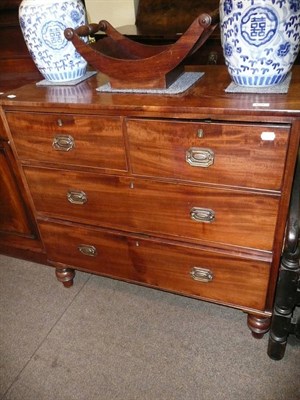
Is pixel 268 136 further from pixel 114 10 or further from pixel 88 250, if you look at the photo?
pixel 114 10

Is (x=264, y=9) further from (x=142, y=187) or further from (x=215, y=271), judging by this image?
(x=215, y=271)

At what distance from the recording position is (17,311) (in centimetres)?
144

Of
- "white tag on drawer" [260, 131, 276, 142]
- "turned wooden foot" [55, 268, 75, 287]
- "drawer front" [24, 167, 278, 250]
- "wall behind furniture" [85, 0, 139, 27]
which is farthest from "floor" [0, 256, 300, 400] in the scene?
"wall behind furniture" [85, 0, 139, 27]

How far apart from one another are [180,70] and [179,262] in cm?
64

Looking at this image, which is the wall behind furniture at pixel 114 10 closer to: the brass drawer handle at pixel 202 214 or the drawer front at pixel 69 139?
the drawer front at pixel 69 139

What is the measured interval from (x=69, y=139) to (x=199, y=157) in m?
0.44

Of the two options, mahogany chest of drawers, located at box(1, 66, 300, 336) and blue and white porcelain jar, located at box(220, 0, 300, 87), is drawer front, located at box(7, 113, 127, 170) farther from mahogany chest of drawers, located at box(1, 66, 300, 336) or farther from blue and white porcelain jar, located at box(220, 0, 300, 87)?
blue and white porcelain jar, located at box(220, 0, 300, 87)

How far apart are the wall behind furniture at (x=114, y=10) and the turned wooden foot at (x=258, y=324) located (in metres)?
1.51

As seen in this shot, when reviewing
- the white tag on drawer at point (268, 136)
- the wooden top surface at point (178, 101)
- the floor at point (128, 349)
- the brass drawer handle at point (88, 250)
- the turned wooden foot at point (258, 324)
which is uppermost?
the wooden top surface at point (178, 101)

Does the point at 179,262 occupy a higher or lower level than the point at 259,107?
lower

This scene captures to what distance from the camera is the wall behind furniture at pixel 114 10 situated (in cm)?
168

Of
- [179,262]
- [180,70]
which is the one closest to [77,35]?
[180,70]

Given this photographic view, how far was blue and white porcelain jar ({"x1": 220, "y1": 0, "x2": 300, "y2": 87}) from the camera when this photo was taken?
2.59ft

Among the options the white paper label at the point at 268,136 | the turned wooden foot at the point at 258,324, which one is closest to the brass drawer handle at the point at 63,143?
the white paper label at the point at 268,136
